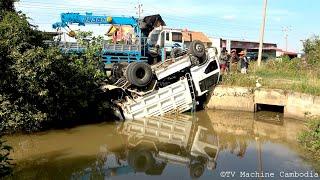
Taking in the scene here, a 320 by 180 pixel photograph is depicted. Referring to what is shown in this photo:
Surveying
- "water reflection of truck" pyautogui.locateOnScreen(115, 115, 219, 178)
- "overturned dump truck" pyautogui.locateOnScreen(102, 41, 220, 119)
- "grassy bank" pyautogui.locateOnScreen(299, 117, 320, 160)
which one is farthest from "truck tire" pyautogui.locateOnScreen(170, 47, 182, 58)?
"grassy bank" pyautogui.locateOnScreen(299, 117, 320, 160)

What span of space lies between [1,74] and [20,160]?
127 inches

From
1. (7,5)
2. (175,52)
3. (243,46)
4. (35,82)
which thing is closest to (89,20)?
(175,52)

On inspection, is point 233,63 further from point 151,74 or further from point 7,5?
point 7,5

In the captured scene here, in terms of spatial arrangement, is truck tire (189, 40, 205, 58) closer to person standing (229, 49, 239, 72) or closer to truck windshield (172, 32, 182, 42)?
person standing (229, 49, 239, 72)

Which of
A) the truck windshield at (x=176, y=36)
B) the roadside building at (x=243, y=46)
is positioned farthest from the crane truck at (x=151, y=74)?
the roadside building at (x=243, y=46)

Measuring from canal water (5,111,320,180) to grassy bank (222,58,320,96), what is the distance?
6.08 feet

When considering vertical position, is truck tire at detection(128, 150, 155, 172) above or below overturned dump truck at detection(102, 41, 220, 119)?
below

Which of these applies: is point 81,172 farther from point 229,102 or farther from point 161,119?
point 229,102

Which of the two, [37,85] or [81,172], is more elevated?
[37,85]

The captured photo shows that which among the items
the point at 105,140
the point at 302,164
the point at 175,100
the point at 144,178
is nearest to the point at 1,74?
the point at 105,140

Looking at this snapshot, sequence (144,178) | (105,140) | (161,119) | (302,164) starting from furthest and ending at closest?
(161,119) < (105,140) < (302,164) < (144,178)

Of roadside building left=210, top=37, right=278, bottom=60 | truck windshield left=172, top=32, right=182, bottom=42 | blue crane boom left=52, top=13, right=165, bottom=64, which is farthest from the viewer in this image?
roadside building left=210, top=37, right=278, bottom=60

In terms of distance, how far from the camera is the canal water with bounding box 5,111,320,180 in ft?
34.2

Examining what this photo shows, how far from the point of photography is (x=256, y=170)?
35.2 feet
